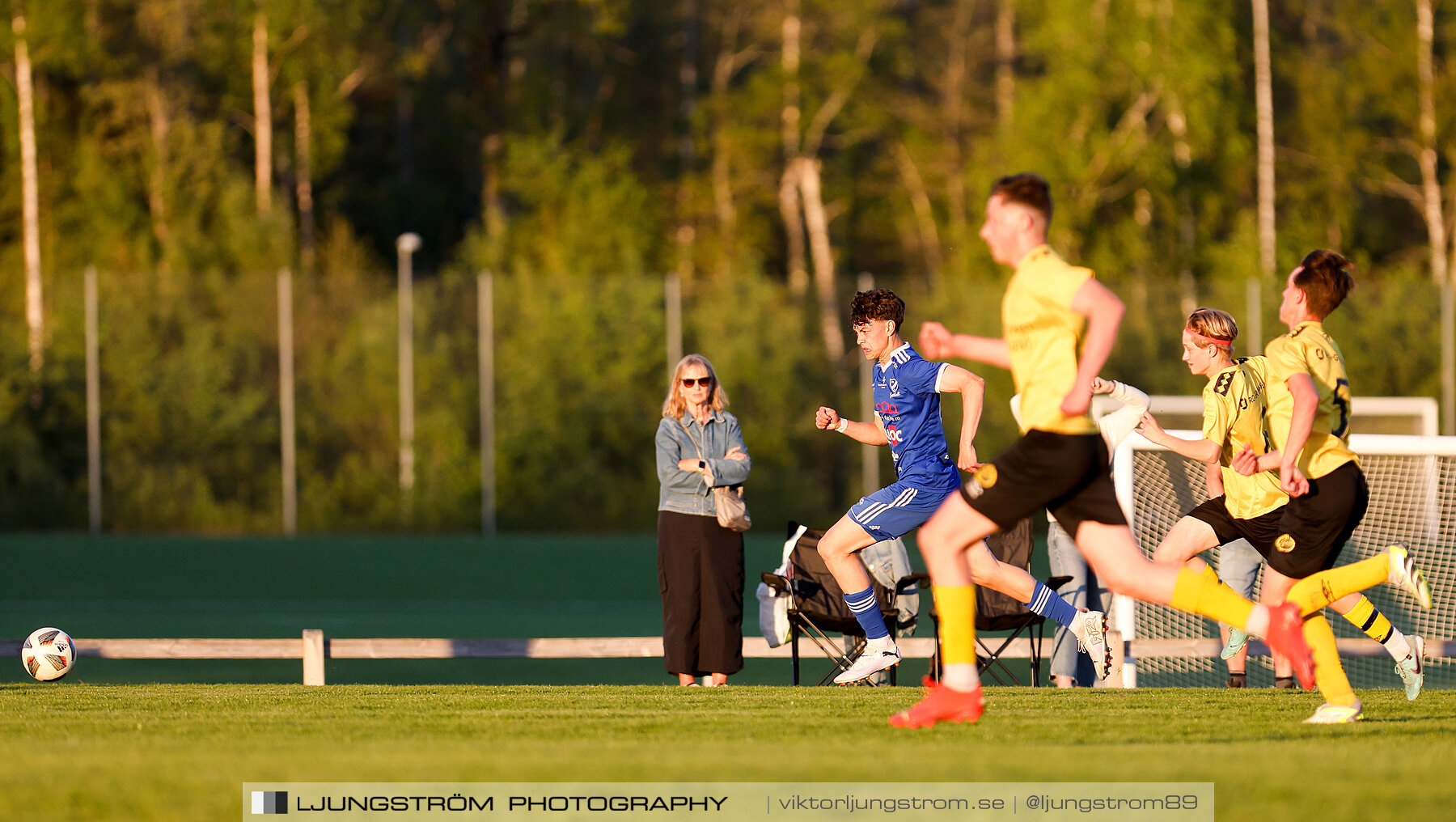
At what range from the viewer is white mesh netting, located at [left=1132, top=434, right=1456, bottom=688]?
35.9ft

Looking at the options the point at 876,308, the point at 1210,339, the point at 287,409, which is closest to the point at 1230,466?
the point at 1210,339

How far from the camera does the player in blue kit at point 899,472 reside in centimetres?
765

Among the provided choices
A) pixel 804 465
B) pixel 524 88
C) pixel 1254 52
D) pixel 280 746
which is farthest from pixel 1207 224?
pixel 280 746

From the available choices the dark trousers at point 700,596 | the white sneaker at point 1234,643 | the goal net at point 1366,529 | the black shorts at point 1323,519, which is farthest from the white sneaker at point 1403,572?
the dark trousers at point 700,596

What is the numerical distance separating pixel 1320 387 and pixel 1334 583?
78cm

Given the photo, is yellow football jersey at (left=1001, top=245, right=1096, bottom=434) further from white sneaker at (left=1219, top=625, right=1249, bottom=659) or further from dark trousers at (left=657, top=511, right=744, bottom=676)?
dark trousers at (left=657, top=511, right=744, bottom=676)

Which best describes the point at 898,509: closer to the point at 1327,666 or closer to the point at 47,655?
the point at 1327,666

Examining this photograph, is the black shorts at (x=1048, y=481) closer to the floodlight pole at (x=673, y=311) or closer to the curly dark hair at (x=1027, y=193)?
the curly dark hair at (x=1027, y=193)

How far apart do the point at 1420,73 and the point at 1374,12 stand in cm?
188

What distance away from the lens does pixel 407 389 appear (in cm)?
2414

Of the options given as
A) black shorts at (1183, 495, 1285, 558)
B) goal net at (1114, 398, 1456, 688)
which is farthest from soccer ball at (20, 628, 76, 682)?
goal net at (1114, 398, 1456, 688)

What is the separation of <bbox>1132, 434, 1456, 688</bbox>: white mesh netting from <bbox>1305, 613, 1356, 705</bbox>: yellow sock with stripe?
3.96 metres

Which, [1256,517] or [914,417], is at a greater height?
[914,417]

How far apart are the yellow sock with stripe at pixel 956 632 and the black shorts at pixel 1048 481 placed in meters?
0.39
